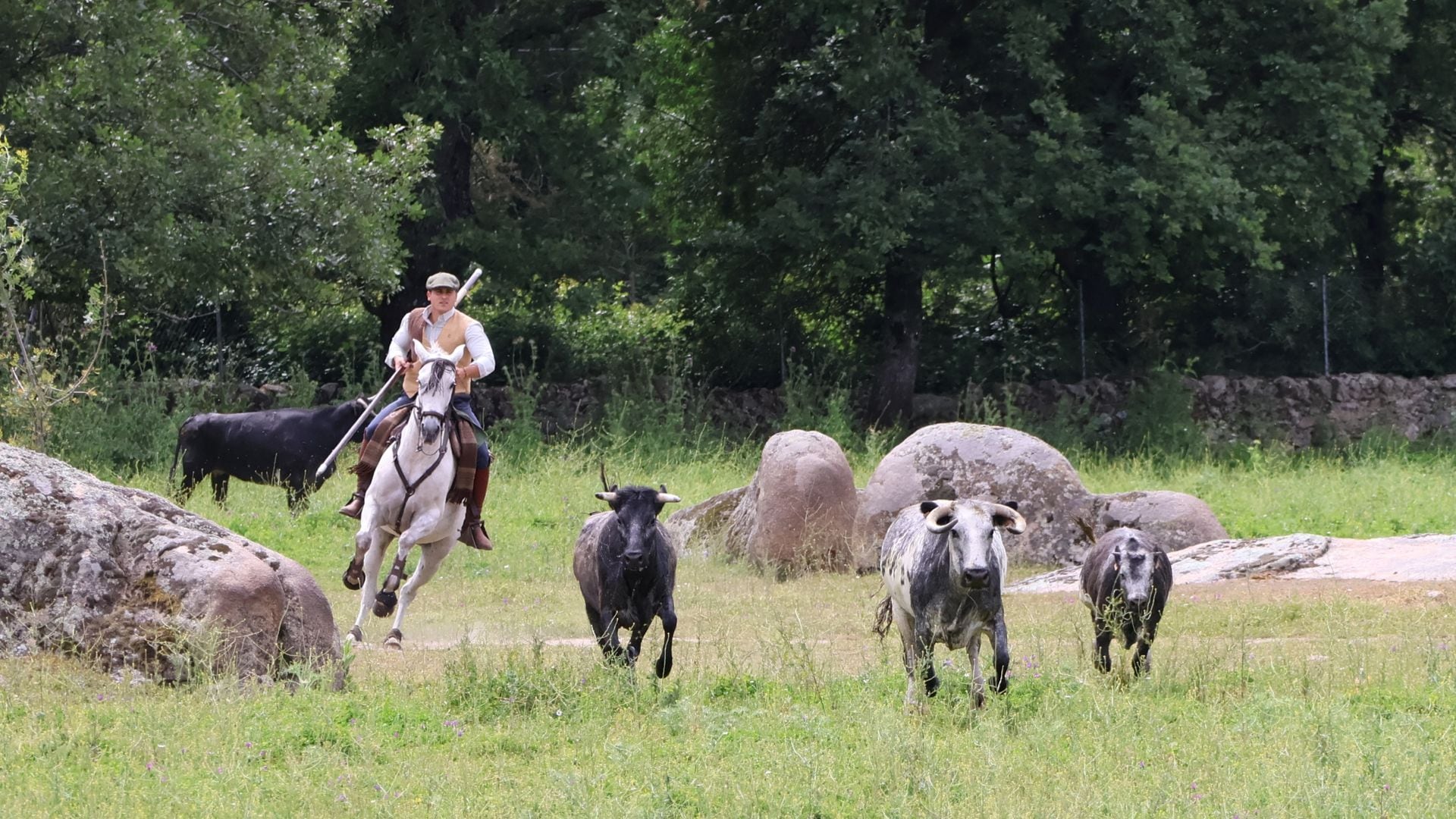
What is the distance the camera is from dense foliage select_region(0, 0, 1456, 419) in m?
20.7

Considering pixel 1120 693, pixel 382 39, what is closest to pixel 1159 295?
pixel 382 39

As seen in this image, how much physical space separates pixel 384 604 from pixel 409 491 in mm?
818

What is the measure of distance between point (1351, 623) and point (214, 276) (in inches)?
559

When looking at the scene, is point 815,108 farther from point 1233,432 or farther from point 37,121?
point 37,121

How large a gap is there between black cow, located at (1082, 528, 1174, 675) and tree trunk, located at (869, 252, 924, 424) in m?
15.3

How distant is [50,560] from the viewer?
9.39 m

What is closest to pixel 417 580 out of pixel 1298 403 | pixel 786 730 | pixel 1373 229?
pixel 786 730

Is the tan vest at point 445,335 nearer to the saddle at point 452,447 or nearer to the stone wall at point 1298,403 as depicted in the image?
the saddle at point 452,447

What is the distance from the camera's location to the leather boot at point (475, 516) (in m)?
12.9

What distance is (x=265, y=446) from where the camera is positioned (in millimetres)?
18172

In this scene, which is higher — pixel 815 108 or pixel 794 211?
pixel 815 108

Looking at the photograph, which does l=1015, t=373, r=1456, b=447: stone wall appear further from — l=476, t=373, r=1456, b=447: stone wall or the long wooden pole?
the long wooden pole

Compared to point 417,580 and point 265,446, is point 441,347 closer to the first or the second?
point 417,580

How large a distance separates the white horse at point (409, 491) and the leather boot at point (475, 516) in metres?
0.46
